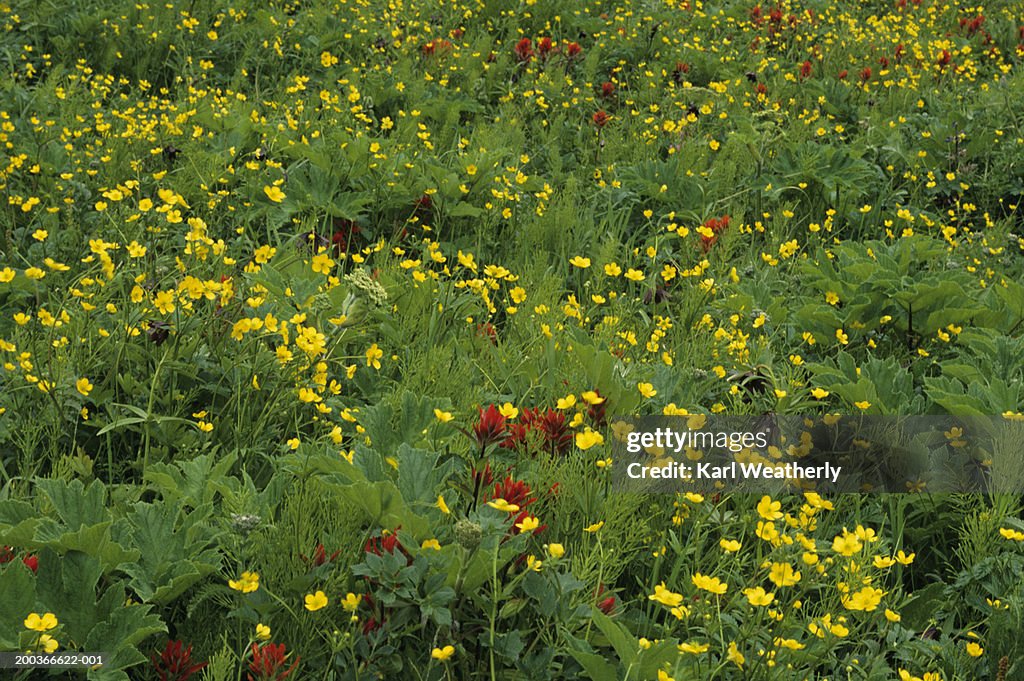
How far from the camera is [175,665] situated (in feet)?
5.76

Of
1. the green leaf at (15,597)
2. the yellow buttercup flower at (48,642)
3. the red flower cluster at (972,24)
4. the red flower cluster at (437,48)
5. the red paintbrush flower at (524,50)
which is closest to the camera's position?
the yellow buttercup flower at (48,642)

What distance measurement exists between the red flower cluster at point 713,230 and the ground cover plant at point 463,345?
2 centimetres

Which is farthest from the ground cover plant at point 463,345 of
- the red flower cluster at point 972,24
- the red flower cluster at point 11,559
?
the red flower cluster at point 972,24

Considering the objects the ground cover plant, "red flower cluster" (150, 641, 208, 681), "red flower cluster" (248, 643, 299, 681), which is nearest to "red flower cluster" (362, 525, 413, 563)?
the ground cover plant

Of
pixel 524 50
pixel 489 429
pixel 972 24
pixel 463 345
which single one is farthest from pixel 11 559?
pixel 972 24

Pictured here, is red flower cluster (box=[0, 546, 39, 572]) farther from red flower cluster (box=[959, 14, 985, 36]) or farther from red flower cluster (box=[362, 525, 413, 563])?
red flower cluster (box=[959, 14, 985, 36])

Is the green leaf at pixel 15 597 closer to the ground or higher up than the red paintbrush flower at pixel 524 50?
closer to the ground

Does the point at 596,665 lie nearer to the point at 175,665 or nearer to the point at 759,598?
the point at 759,598

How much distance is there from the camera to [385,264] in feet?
11.5

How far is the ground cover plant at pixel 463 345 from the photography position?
1872 millimetres

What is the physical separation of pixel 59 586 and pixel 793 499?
65.2 inches

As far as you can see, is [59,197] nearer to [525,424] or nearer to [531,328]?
[531,328]

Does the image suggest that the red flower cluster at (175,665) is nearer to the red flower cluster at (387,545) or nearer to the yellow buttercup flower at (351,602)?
the yellow buttercup flower at (351,602)

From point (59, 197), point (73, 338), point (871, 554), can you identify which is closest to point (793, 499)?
point (871, 554)
